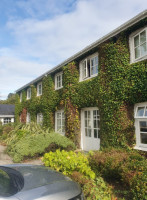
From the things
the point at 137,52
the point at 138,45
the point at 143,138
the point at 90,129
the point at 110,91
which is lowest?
the point at 143,138

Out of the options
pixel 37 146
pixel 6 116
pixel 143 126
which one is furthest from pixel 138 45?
pixel 6 116

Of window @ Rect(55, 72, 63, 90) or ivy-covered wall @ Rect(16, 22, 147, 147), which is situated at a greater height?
window @ Rect(55, 72, 63, 90)

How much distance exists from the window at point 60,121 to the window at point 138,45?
637 cm

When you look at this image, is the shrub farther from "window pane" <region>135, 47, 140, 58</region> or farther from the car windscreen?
"window pane" <region>135, 47, 140, 58</region>

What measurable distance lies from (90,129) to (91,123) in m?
0.37

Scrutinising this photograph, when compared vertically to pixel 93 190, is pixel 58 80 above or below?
above

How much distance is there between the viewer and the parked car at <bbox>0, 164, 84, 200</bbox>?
89.8 inches

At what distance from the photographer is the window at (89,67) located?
9.06m

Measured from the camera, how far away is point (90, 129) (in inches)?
357

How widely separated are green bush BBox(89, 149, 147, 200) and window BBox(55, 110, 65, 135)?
5696 millimetres

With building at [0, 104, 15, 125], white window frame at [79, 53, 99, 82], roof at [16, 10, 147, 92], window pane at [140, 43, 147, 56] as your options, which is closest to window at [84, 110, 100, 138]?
white window frame at [79, 53, 99, 82]

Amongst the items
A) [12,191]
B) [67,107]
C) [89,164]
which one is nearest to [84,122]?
[67,107]

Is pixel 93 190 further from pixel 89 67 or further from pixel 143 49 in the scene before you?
pixel 89 67

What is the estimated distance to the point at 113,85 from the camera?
7.20m
